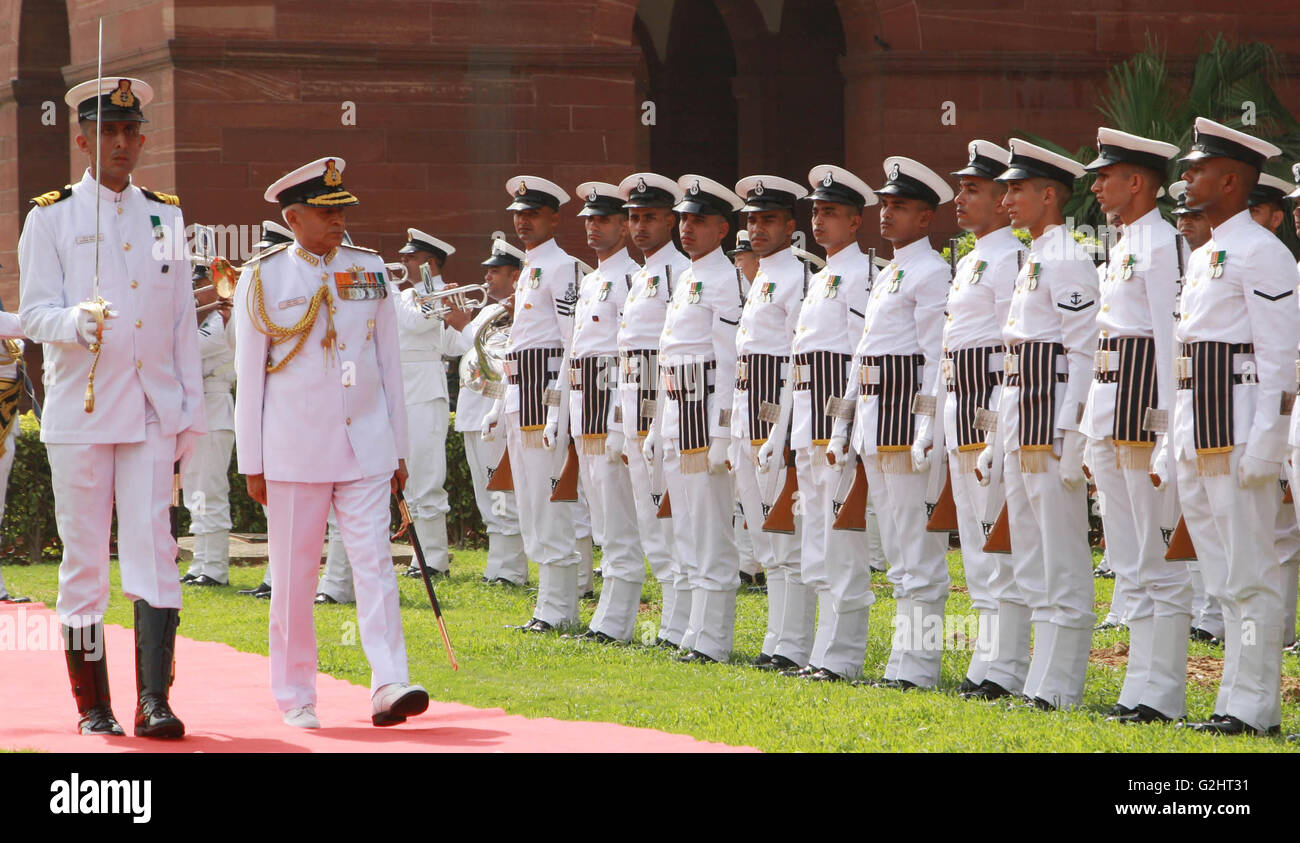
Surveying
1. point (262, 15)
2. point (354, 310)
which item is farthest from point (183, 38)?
point (354, 310)

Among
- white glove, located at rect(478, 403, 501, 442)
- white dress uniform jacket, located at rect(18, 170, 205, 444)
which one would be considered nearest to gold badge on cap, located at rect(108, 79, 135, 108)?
white dress uniform jacket, located at rect(18, 170, 205, 444)

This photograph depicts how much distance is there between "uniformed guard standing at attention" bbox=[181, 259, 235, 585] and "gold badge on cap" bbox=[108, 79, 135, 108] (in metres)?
6.43

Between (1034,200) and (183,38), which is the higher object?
(183,38)

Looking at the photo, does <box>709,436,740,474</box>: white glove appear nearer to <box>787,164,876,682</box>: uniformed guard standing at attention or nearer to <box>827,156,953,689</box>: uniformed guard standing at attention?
<box>787,164,876,682</box>: uniformed guard standing at attention

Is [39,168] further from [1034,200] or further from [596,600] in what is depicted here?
[1034,200]

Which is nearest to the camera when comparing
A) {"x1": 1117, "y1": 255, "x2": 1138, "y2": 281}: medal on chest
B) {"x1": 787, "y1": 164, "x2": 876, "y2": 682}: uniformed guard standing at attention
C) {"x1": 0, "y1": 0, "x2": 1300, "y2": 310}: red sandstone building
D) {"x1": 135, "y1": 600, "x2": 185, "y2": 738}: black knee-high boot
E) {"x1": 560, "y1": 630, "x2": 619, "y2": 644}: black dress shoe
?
{"x1": 135, "y1": 600, "x2": 185, "y2": 738}: black knee-high boot

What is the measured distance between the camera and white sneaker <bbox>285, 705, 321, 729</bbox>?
7715mm

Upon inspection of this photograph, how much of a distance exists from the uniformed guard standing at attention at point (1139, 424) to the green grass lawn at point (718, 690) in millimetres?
338

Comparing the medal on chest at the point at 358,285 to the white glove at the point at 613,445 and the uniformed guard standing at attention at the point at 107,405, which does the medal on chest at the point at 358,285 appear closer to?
the uniformed guard standing at attention at the point at 107,405

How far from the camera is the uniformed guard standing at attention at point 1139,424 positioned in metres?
7.81

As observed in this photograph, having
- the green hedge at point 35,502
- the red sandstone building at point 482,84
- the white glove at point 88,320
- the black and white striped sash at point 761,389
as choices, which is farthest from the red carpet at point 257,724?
the red sandstone building at point 482,84

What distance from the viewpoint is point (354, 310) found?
7859mm

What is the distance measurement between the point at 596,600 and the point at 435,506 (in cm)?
168

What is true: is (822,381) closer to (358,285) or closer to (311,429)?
(358,285)
